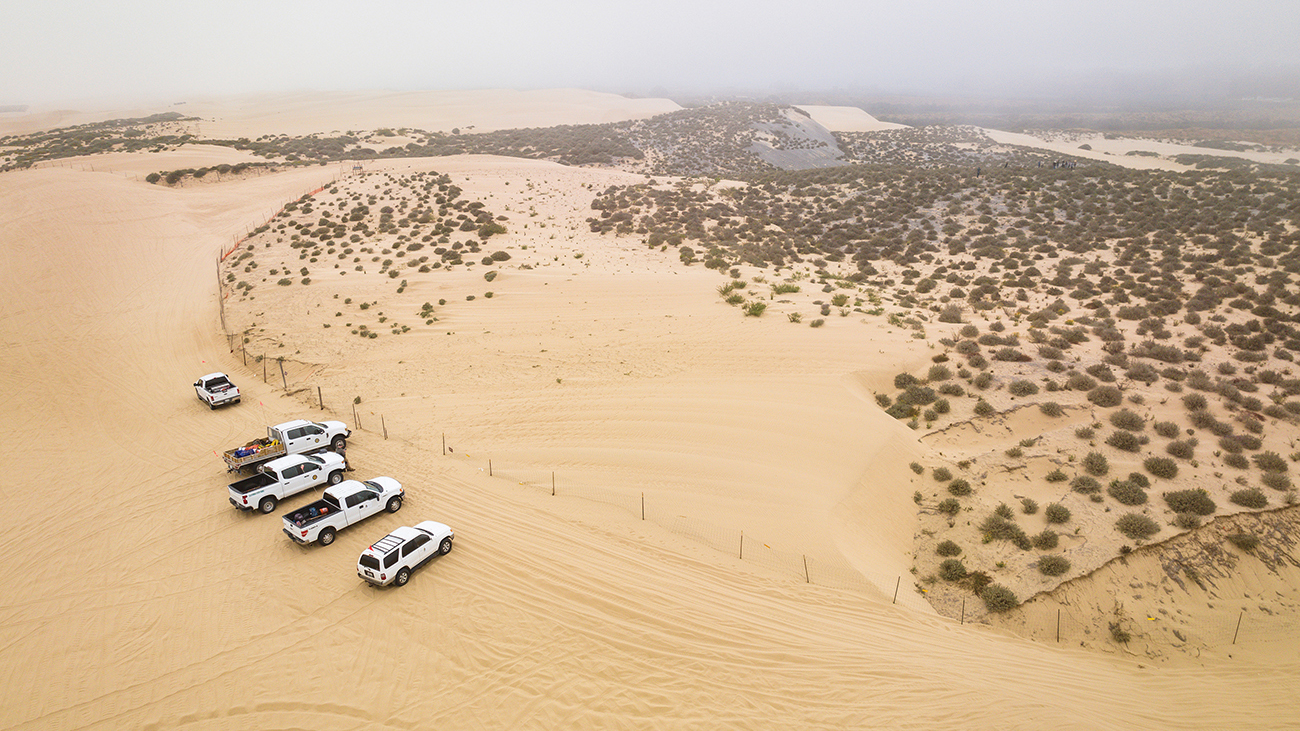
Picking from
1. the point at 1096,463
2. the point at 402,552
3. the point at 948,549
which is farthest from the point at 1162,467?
the point at 402,552

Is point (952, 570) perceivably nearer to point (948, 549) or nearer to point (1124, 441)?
point (948, 549)

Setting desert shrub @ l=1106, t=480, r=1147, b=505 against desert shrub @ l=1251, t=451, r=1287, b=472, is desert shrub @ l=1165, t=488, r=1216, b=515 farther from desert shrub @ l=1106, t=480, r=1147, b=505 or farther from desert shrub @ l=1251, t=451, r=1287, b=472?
desert shrub @ l=1251, t=451, r=1287, b=472

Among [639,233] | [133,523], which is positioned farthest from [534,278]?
[133,523]

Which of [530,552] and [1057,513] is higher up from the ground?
[1057,513]

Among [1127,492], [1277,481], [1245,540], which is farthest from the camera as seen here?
[1127,492]

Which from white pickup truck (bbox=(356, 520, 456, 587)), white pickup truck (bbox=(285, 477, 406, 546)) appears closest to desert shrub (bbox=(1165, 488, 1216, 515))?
white pickup truck (bbox=(356, 520, 456, 587))

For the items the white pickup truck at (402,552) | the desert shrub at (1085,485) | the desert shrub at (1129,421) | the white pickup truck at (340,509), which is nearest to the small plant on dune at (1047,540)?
the desert shrub at (1085,485)
